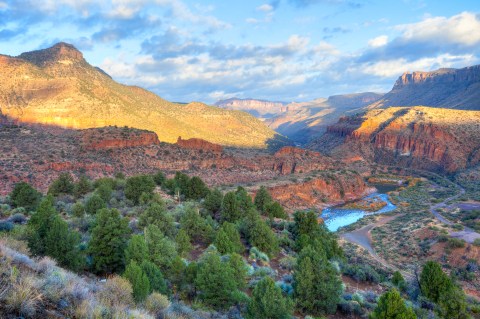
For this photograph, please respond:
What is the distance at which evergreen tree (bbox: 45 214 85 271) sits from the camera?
1339 cm

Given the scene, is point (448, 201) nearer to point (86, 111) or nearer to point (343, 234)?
point (343, 234)

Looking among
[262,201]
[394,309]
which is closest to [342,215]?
[262,201]

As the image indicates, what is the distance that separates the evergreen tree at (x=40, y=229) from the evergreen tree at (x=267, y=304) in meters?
8.83

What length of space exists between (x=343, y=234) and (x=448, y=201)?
89.3ft

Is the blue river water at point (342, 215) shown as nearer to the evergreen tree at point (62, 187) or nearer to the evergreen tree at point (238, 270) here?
the evergreen tree at point (62, 187)

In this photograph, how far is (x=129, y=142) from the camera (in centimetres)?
6506

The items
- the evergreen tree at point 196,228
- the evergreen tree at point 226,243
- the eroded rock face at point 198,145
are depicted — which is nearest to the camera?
the evergreen tree at point 226,243

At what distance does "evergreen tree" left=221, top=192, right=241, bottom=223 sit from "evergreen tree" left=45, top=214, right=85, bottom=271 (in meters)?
14.6

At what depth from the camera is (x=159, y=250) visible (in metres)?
15.5

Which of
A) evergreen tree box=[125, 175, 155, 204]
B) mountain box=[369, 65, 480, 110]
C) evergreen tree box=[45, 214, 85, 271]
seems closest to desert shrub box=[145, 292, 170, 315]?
evergreen tree box=[45, 214, 85, 271]

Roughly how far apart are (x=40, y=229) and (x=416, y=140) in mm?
109486

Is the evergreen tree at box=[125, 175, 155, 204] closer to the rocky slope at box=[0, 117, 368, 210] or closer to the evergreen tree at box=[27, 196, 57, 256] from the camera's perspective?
the evergreen tree at box=[27, 196, 57, 256]

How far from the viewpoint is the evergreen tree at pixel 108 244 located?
1526cm

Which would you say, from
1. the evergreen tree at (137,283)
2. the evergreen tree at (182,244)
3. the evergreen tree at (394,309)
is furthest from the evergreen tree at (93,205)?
the evergreen tree at (394,309)
